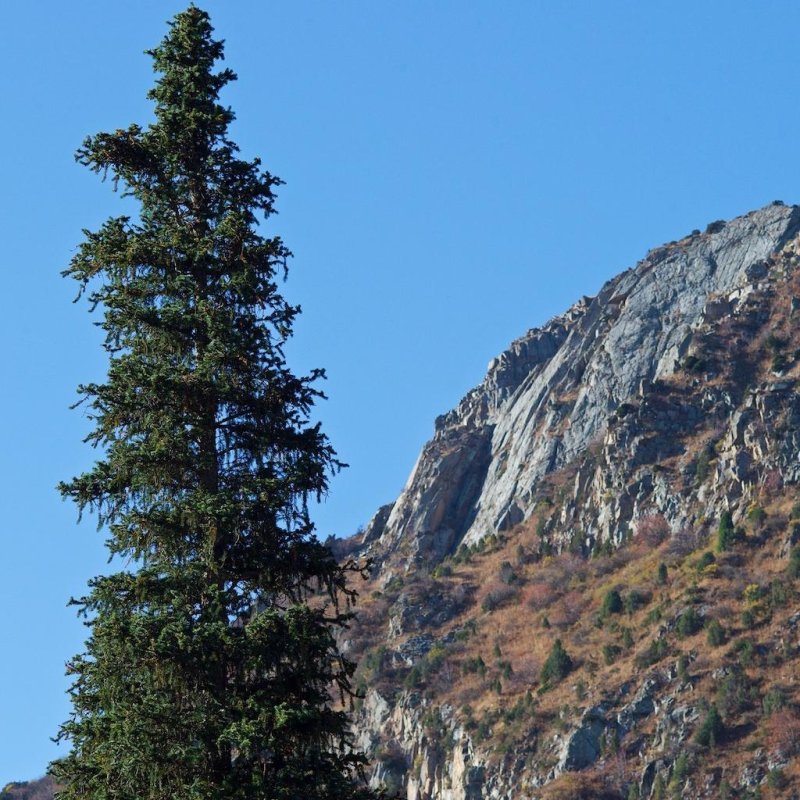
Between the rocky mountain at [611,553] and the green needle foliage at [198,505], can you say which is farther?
the rocky mountain at [611,553]

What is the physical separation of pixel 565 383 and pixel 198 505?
6391 inches

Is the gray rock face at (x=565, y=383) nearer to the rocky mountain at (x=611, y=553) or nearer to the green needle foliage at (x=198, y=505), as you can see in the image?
the rocky mountain at (x=611, y=553)

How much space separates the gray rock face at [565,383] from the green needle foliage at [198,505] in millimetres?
137884

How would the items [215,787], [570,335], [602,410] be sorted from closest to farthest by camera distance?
[215,787] < [602,410] < [570,335]

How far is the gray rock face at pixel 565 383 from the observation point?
6575 inches

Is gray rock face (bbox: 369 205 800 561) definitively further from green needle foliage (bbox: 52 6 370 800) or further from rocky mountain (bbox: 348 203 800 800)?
green needle foliage (bbox: 52 6 370 800)

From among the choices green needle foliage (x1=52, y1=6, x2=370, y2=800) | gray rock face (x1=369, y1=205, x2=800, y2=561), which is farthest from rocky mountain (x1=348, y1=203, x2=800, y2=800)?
green needle foliage (x1=52, y1=6, x2=370, y2=800)

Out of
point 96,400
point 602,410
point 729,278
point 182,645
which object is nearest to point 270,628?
point 182,645

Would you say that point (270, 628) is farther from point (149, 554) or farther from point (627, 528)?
point (627, 528)

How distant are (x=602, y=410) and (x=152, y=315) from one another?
151 meters

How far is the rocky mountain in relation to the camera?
368 ft

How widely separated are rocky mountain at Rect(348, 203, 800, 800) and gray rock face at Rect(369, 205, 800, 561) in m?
0.35

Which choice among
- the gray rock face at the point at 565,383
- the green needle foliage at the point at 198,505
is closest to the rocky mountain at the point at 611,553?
the gray rock face at the point at 565,383

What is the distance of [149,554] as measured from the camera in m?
18.4
